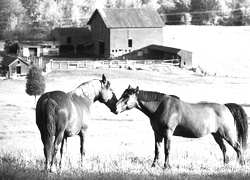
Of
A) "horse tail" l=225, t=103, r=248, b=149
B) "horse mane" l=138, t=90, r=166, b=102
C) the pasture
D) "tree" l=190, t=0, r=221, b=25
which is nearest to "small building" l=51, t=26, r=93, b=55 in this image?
the pasture

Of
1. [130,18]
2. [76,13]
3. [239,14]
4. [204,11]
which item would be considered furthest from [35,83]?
[239,14]

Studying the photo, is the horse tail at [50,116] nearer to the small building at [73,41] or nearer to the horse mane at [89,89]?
the horse mane at [89,89]

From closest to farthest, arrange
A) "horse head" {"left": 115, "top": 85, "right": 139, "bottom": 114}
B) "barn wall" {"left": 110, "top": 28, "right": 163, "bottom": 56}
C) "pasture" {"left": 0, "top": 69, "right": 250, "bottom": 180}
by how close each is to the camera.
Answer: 1. "pasture" {"left": 0, "top": 69, "right": 250, "bottom": 180}
2. "horse head" {"left": 115, "top": 85, "right": 139, "bottom": 114}
3. "barn wall" {"left": 110, "top": 28, "right": 163, "bottom": 56}

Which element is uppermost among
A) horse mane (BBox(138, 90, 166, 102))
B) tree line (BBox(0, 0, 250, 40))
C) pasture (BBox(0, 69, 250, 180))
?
tree line (BBox(0, 0, 250, 40))

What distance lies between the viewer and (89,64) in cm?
5459

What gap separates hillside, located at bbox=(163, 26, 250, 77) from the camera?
61.8 meters

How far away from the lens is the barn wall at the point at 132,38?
66.5 metres

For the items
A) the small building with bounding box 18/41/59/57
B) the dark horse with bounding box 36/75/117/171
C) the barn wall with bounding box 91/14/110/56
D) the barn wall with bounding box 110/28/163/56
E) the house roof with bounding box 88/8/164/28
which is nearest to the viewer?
the dark horse with bounding box 36/75/117/171

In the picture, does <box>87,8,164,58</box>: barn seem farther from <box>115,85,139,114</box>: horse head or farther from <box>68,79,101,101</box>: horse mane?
<box>115,85,139,114</box>: horse head

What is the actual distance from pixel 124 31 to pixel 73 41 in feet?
27.5

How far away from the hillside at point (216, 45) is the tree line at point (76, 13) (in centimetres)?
1179

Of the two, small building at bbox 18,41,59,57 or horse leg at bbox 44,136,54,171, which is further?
small building at bbox 18,41,59,57

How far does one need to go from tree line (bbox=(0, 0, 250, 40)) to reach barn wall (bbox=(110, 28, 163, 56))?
22.3 meters

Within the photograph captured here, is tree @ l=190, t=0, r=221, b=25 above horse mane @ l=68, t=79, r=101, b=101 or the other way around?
above
